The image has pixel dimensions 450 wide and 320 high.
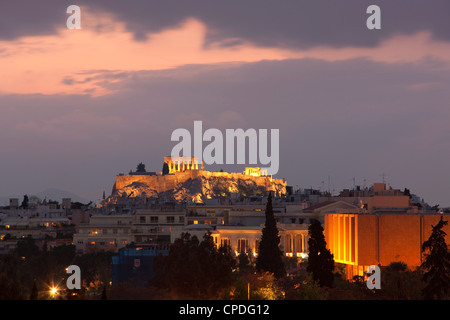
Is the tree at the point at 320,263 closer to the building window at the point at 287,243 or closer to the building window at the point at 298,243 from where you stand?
the building window at the point at 287,243

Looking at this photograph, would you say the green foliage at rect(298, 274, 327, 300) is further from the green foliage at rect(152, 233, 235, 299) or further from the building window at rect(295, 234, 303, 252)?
the building window at rect(295, 234, 303, 252)

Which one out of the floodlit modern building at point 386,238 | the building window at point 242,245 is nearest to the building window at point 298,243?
the building window at point 242,245

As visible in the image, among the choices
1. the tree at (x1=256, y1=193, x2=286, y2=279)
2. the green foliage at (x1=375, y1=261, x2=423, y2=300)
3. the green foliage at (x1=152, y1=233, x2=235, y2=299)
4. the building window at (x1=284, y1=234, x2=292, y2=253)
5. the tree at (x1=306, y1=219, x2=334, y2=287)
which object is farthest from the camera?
the building window at (x1=284, y1=234, x2=292, y2=253)

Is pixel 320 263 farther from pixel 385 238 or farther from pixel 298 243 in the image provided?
pixel 298 243

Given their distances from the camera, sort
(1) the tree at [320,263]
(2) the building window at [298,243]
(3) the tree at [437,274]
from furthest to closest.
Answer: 1. (2) the building window at [298,243]
2. (1) the tree at [320,263]
3. (3) the tree at [437,274]

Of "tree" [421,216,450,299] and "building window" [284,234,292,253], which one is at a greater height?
"building window" [284,234,292,253]

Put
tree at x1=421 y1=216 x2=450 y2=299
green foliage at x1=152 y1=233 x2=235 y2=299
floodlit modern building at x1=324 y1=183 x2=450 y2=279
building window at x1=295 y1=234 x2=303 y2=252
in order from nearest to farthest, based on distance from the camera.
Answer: tree at x1=421 y1=216 x2=450 y2=299 → green foliage at x1=152 y1=233 x2=235 y2=299 → floodlit modern building at x1=324 y1=183 x2=450 y2=279 → building window at x1=295 y1=234 x2=303 y2=252

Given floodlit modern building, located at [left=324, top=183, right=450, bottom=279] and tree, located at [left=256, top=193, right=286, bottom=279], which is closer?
tree, located at [left=256, top=193, right=286, bottom=279]

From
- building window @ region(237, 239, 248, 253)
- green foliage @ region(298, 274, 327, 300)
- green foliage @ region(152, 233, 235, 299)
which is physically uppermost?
building window @ region(237, 239, 248, 253)

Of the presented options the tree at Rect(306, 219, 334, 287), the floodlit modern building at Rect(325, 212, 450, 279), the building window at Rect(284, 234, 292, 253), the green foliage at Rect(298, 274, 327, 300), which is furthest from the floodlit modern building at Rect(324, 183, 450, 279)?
the building window at Rect(284, 234, 292, 253)

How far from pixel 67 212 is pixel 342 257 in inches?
3392

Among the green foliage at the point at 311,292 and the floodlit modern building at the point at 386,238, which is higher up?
the floodlit modern building at the point at 386,238
